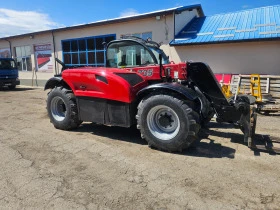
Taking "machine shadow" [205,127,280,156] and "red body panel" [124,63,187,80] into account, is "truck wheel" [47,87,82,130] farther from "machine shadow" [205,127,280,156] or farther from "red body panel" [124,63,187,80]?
"machine shadow" [205,127,280,156]

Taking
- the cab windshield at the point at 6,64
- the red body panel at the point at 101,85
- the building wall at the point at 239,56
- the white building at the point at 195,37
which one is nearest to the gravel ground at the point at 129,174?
the red body panel at the point at 101,85

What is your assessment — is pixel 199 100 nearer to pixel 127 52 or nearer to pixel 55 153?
pixel 127 52

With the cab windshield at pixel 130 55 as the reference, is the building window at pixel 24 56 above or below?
above

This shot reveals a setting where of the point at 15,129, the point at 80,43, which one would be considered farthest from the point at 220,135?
the point at 80,43

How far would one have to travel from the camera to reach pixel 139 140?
495cm

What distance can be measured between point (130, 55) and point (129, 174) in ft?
9.30

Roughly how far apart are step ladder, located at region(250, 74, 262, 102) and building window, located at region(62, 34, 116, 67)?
857 cm

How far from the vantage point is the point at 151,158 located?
157 inches

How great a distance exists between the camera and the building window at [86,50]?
1512 centimetres

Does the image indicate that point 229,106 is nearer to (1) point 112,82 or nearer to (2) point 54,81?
(1) point 112,82

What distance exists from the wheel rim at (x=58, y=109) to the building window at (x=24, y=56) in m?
16.0

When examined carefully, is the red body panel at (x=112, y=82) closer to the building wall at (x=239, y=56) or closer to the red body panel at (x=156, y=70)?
the red body panel at (x=156, y=70)

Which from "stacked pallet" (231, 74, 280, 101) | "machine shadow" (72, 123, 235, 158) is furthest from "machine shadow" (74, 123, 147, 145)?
"stacked pallet" (231, 74, 280, 101)

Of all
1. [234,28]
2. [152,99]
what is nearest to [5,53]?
[234,28]
